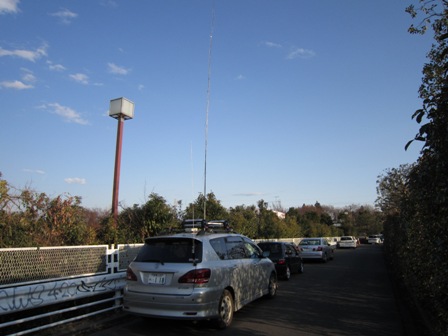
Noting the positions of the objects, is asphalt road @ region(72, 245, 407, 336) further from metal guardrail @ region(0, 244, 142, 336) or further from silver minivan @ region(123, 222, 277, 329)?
metal guardrail @ region(0, 244, 142, 336)

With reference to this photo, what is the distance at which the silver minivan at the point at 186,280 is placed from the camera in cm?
639

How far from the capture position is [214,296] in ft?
21.8

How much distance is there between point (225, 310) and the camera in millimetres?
7023

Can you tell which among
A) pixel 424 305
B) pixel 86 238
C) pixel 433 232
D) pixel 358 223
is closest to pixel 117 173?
pixel 86 238

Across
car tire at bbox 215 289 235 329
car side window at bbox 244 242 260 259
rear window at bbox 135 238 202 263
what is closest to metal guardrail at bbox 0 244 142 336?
rear window at bbox 135 238 202 263

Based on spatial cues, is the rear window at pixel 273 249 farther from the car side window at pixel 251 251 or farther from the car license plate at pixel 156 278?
the car license plate at pixel 156 278

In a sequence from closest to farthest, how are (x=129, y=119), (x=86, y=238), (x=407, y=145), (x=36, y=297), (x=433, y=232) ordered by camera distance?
(x=407, y=145) → (x=433, y=232) → (x=36, y=297) → (x=86, y=238) → (x=129, y=119)

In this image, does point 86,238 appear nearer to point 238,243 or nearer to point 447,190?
point 238,243

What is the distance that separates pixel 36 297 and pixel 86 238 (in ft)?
12.2

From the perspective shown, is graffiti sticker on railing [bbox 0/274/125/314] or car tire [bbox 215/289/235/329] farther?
car tire [bbox 215/289/235/329]

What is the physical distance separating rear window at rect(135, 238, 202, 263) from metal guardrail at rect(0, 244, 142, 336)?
4.54 feet

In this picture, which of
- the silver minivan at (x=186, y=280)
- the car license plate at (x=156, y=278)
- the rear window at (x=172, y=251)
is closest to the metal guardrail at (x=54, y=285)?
the silver minivan at (x=186, y=280)

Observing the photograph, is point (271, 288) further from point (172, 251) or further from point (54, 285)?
point (54, 285)

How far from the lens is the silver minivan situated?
6391 mm
